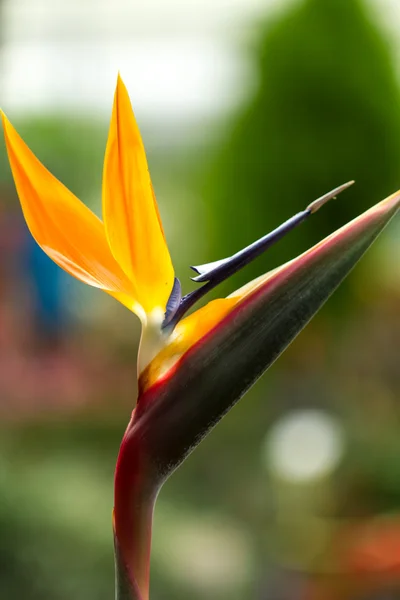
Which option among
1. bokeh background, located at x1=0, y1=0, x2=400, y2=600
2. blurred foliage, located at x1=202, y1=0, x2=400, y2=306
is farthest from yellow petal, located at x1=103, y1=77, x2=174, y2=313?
blurred foliage, located at x1=202, y1=0, x2=400, y2=306

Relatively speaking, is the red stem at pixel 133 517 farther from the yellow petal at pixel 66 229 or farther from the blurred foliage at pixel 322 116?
the blurred foliage at pixel 322 116

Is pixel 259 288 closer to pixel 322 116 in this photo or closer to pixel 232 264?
pixel 232 264

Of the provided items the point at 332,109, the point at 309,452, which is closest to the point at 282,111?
the point at 332,109

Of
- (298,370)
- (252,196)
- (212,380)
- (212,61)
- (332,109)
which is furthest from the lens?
(212,61)

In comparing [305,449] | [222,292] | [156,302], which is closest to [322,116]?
[222,292]

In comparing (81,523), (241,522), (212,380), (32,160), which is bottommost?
(241,522)

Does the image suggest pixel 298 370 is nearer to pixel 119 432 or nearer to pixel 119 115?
pixel 119 432

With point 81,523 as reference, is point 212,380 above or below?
above
